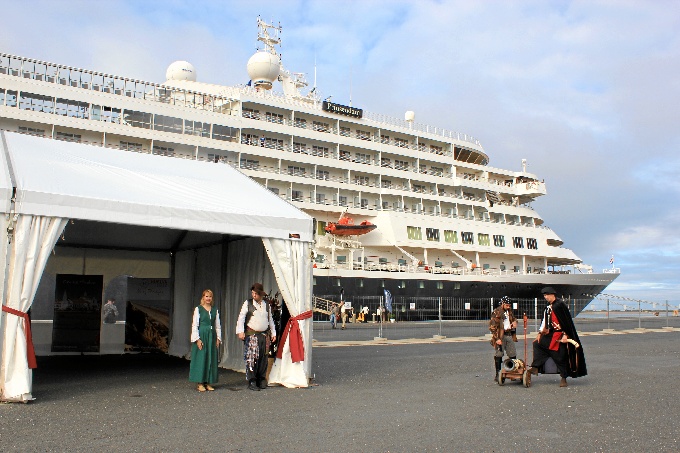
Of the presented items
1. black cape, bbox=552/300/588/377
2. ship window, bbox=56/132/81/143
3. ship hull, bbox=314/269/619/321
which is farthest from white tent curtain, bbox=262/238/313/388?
ship window, bbox=56/132/81/143

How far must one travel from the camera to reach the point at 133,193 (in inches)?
366

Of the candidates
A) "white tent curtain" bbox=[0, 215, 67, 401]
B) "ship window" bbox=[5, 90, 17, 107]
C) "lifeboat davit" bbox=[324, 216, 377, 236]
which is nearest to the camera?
"white tent curtain" bbox=[0, 215, 67, 401]

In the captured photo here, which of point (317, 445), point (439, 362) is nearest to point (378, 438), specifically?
point (317, 445)

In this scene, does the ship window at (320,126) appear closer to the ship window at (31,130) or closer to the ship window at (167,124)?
the ship window at (167,124)

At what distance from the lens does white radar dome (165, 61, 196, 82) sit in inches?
1559

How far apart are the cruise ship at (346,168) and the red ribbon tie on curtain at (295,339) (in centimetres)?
2359

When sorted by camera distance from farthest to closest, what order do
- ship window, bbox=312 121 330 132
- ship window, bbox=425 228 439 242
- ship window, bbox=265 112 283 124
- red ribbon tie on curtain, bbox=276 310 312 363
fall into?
ship window, bbox=425 228 439 242 < ship window, bbox=312 121 330 132 < ship window, bbox=265 112 283 124 < red ribbon tie on curtain, bbox=276 310 312 363

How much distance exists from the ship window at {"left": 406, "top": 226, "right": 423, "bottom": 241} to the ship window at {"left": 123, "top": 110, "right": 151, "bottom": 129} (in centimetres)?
1786

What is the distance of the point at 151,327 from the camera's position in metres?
15.0

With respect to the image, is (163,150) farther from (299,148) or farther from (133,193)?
(133,193)

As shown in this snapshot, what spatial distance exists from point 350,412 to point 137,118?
1196 inches

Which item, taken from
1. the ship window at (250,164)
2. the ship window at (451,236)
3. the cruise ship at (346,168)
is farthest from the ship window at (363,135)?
the ship window at (451,236)

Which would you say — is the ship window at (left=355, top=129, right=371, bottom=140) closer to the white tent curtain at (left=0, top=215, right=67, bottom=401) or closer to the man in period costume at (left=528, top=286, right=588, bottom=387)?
the man in period costume at (left=528, top=286, right=588, bottom=387)

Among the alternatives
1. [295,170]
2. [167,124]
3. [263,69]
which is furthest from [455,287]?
[167,124]
